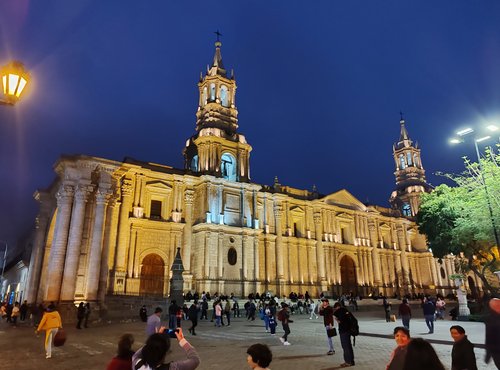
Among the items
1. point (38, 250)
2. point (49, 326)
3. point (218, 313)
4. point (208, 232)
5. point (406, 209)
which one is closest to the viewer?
point (49, 326)

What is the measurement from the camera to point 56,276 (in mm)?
23469

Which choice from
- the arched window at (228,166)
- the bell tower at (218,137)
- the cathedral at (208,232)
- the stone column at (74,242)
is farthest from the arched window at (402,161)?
the stone column at (74,242)

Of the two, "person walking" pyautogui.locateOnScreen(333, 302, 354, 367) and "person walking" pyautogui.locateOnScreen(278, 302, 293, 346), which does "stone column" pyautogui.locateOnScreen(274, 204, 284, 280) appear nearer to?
"person walking" pyautogui.locateOnScreen(278, 302, 293, 346)

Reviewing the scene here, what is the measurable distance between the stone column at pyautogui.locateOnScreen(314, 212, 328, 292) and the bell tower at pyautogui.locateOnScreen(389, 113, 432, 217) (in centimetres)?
1904

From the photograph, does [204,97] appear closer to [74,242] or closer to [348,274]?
[74,242]

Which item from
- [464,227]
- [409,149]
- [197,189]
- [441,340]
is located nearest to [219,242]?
[197,189]

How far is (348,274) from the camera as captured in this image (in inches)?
1737

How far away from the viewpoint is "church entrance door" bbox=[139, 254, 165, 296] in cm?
2969

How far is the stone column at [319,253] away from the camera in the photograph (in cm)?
3992

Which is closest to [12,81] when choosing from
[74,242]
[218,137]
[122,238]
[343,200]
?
[74,242]

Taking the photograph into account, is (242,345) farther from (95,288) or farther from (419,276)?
(419,276)

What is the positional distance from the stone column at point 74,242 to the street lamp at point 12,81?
68.0 ft

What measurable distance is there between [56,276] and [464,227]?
1032 inches

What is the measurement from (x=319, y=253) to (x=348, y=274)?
599 centimetres
